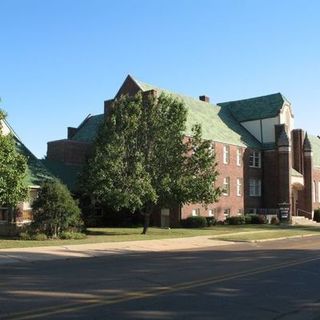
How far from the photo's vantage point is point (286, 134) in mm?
56000

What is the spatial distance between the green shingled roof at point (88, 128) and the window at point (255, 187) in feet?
53.3

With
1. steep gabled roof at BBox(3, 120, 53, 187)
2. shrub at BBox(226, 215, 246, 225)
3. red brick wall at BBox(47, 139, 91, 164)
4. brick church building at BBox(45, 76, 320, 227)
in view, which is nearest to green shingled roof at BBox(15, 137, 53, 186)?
steep gabled roof at BBox(3, 120, 53, 187)

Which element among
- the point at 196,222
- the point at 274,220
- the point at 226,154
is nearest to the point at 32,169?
the point at 196,222

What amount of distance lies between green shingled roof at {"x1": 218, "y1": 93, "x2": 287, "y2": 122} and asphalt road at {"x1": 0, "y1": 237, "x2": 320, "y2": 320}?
42.2 metres

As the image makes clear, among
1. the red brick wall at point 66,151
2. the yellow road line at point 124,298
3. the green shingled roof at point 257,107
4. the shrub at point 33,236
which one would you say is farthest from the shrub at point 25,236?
the green shingled roof at point 257,107

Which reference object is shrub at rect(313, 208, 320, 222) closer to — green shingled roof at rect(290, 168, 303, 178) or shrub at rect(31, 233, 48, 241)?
green shingled roof at rect(290, 168, 303, 178)

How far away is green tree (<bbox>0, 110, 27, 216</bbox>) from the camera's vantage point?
27.0 metres

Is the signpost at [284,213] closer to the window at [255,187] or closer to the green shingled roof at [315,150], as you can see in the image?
the window at [255,187]

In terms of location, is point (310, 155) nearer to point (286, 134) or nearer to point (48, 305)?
point (286, 134)

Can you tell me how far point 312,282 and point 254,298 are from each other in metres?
3.00

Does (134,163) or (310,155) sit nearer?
(134,163)

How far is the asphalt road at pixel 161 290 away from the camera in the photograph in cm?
888

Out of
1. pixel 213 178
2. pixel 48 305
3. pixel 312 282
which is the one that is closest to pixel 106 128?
pixel 213 178

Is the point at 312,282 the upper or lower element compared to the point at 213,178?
lower
